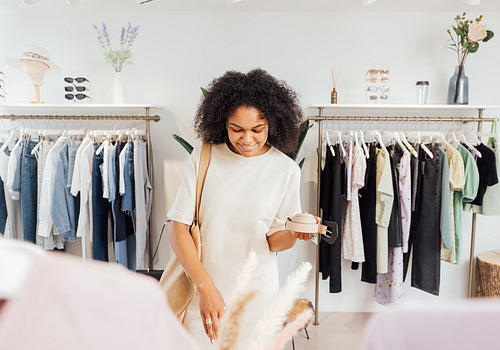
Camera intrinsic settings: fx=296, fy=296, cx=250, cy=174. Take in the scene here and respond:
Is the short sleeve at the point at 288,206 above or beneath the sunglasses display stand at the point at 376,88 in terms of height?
beneath

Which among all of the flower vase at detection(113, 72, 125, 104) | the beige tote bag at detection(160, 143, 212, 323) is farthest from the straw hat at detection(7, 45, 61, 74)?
the beige tote bag at detection(160, 143, 212, 323)

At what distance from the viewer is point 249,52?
2432 mm

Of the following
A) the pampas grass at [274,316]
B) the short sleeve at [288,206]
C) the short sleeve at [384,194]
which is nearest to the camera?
the pampas grass at [274,316]

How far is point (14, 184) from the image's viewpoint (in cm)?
211

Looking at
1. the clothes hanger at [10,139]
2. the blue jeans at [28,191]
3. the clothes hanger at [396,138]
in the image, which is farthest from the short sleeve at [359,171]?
the clothes hanger at [10,139]

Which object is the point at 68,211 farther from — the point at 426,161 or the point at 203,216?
the point at 426,161

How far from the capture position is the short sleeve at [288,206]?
1.21 m

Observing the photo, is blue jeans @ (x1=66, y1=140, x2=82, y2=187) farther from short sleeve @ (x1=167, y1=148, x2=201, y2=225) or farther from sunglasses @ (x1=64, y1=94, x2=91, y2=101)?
short sleeve @ (x1=167, y1=148, x2=201, y2=225)

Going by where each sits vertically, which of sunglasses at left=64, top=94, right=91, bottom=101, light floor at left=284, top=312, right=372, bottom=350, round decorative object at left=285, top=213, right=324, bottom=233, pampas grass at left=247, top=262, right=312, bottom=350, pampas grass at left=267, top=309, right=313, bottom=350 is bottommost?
light floor at left=284, top=312, right=372, bottom=350

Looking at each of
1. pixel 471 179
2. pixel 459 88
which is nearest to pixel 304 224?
pixel 471 179

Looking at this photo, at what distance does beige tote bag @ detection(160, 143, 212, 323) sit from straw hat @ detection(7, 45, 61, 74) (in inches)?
69.8

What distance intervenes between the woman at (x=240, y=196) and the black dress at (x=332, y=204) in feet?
3.21

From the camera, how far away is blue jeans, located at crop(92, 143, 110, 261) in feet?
6.84

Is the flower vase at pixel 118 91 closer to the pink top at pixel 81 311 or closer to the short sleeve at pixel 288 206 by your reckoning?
the short sleeve at pixel 288 206
